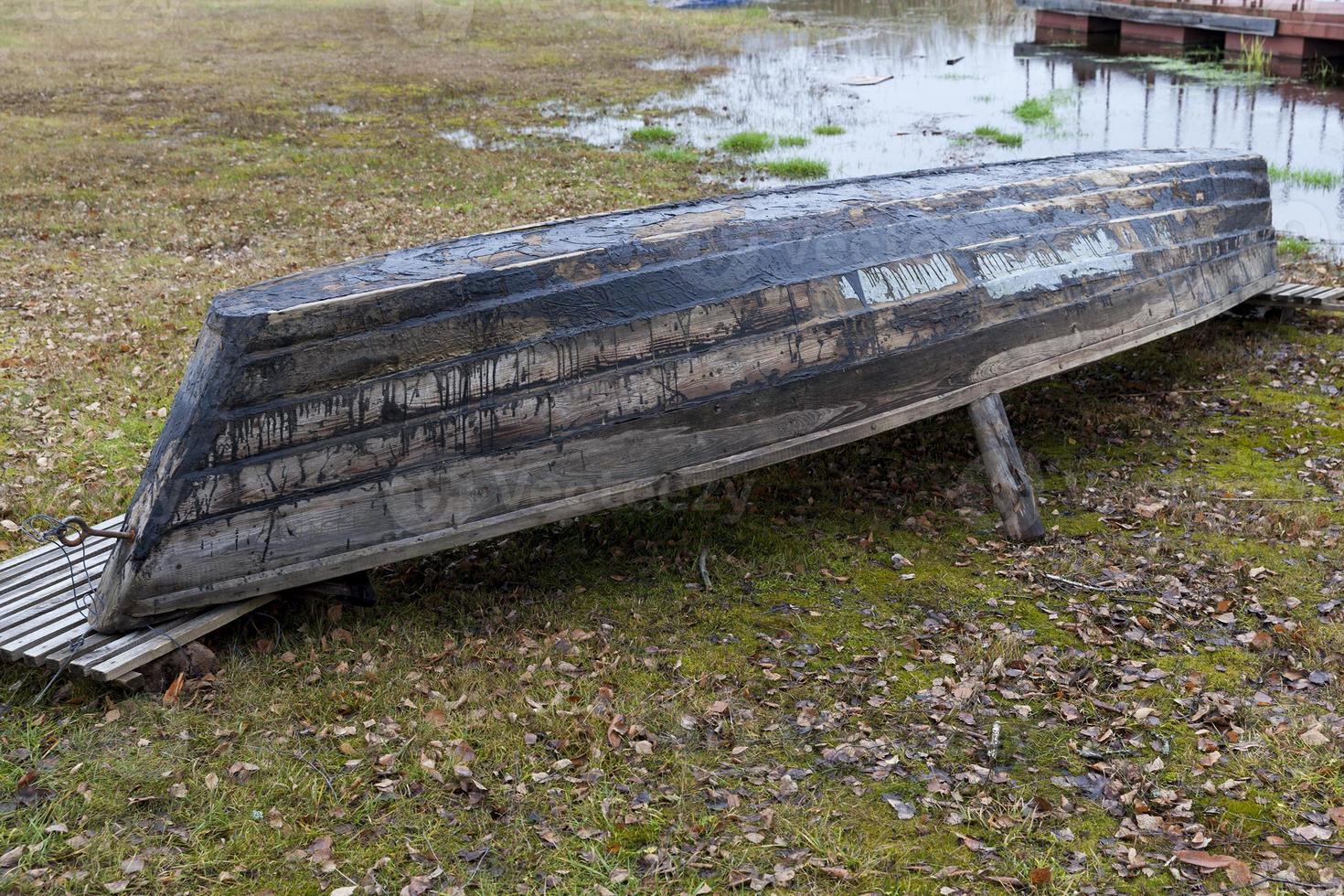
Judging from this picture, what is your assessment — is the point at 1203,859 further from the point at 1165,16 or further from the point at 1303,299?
the point at 1165,16

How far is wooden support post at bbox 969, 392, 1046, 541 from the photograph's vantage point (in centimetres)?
692

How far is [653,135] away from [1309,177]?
10599 millimetres

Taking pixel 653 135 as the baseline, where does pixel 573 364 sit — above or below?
below

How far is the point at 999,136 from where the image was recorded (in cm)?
1945

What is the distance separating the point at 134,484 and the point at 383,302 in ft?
10.7

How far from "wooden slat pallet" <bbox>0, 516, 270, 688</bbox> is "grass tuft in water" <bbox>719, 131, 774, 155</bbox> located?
14.5 meters

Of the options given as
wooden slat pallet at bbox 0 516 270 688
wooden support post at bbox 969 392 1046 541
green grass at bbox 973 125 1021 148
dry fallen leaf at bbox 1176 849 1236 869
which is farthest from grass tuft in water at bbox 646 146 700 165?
dry fallen leaf at bbox 1176 849 1236 869

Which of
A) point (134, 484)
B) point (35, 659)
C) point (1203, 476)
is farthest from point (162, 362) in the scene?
point (1203, 476)

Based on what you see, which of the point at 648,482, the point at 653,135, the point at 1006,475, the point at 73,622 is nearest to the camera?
the point at 73,622

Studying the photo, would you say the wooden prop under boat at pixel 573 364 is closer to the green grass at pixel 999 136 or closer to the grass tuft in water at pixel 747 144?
the grass tuft in water at pixel 747 144

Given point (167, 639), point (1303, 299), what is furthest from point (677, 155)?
point (167, 639)

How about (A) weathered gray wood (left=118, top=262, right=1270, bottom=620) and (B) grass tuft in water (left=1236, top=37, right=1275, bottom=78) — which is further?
(B) grass tuft in water (left=1236, top=37, right=1275, bottom=78)

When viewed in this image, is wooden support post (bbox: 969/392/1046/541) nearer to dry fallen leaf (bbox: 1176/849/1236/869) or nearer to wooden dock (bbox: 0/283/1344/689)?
dry fallen leaf (bbox: 1176/849/1236/869)

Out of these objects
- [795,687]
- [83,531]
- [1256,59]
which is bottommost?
[795,687]
